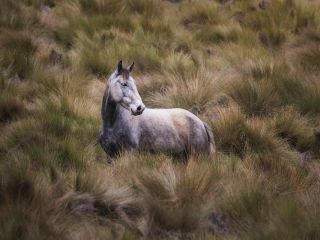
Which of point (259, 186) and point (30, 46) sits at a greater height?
point (259, 186)

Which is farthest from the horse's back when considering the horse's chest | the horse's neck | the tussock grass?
the tussock grass

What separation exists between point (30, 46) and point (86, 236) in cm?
550

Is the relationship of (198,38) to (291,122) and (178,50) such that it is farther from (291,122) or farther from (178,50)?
(291,122)

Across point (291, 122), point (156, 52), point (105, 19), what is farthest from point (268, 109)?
point (105, 19)

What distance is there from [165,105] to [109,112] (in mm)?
2087

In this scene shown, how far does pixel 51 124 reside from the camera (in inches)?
256

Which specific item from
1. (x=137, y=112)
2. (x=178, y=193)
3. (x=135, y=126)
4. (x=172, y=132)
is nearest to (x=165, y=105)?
(x=172, y=132)

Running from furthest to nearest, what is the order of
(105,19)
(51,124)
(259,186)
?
(105,19) → (51,124) → (259,186)

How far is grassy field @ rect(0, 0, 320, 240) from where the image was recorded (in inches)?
179

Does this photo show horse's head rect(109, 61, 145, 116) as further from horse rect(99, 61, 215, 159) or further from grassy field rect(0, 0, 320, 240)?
grassy field rect(0, 0, 320, 240)

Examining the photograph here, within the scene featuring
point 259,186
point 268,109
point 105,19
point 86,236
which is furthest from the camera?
point 105,19

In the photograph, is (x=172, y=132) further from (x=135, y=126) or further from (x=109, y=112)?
(x=109, y=112)

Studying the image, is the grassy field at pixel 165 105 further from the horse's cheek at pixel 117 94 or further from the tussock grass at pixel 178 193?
the horse's cheek at pixel 117 94

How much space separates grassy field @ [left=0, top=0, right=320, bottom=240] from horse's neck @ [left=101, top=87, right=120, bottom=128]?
1.30 feet
